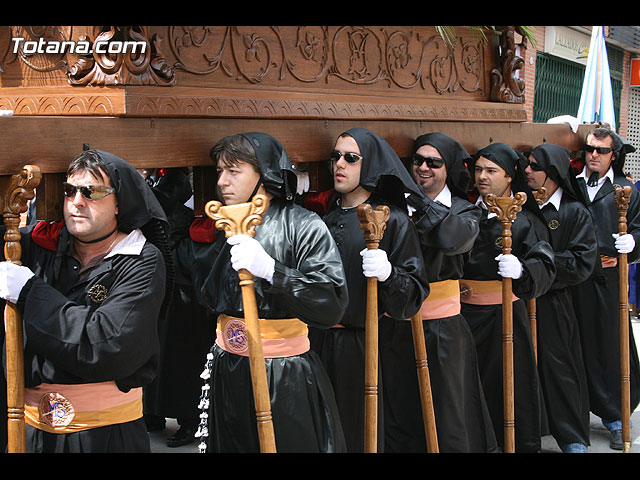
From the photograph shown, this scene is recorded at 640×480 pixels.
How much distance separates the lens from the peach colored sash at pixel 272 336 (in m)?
3.70

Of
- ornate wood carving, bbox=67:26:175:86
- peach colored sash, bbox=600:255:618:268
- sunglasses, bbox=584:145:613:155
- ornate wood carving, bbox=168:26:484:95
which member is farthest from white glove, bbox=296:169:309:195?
sunglasses, bbox=584:145:613:155

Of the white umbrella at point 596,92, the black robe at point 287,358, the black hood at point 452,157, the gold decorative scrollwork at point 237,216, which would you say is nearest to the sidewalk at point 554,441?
the black robe at point 287,358

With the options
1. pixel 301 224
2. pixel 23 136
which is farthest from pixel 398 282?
pixel 23 136

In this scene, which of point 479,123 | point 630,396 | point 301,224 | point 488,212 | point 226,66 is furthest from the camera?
point 630,396

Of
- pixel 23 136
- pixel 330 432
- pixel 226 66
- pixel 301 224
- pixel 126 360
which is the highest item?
pixel 226 66

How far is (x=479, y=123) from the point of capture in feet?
20.0

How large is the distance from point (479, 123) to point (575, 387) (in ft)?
6.80

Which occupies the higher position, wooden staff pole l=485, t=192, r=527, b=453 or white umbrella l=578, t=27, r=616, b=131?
white umbrella l=578, t=27, r=616, b=131

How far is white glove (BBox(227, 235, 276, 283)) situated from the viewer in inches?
130

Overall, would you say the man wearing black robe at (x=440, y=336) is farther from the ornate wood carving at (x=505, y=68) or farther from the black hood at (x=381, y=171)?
the ornate wood carving at (x=505, y=68)

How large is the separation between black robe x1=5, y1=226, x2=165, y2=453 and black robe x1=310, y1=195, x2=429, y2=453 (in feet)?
4.29

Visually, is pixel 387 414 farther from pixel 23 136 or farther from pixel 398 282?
pixel 23 136

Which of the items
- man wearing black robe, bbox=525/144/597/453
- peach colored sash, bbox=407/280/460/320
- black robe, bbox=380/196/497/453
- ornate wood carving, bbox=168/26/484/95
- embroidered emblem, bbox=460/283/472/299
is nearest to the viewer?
ornate wood carving, bbox=168/26/484/95

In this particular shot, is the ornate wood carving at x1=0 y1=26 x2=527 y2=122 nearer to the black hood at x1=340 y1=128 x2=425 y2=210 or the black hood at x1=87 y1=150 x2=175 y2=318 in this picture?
the black hood at x1=340 y1=128 x2=425 y2=210
